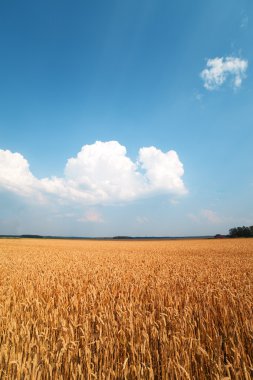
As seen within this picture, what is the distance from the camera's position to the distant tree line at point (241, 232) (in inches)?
3347

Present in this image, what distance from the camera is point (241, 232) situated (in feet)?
290

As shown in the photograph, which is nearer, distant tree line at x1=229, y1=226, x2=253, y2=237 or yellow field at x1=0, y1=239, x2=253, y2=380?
yellow field at x1=0, y1=239, x2=253, y2=380

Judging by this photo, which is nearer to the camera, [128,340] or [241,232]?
[128,340]

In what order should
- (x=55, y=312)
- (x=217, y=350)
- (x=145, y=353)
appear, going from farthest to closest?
(x=55, y=312) < (x=217, y=350) < (x=145, y=353)

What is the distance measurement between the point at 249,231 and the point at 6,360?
95.6m

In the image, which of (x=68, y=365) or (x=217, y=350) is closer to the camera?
(x=68, y=365)

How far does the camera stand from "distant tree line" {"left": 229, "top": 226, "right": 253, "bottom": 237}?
85012 mm

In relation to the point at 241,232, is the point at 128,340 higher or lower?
lower

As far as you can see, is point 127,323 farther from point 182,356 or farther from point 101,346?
point 182,356

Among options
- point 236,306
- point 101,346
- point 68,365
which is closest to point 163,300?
point 236,306

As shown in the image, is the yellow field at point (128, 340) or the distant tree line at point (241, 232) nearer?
the yellow field at point (128, 340)

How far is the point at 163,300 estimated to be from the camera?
4.64 meters

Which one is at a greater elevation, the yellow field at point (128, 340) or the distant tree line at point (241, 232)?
the distant tree line at point (241, 232)

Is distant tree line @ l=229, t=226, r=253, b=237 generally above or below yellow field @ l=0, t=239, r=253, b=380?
above
